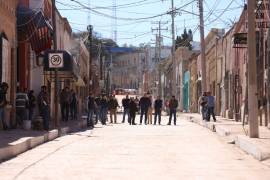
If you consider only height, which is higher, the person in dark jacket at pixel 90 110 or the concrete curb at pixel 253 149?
the person in dark jacket at pixel 90 110

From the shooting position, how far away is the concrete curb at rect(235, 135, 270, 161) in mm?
15241

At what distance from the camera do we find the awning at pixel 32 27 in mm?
27906

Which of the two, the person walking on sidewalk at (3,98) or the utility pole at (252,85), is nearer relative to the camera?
the utility pole at (252,85)

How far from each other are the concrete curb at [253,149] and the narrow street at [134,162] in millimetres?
178

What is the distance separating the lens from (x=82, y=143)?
66.9 feet

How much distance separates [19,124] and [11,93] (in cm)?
175

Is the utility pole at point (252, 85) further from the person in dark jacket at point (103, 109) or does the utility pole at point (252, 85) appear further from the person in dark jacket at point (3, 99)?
the person in dark jacket at point (103, 109)

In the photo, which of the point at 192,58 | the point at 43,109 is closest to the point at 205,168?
the point at 43,109

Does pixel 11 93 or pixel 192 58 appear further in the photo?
pixel 192 58

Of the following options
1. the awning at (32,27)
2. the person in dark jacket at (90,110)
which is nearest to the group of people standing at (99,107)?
the person in dark jacket at (90,110)

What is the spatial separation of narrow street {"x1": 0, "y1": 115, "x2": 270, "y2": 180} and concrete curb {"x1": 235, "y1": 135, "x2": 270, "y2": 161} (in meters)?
0.18

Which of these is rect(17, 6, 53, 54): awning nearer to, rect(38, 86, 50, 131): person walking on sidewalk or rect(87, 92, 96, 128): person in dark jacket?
rect(38, 86, 50, 131): person walking on sidewalk

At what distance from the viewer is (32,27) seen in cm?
2789

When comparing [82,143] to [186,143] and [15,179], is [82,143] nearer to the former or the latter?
[186,143]
